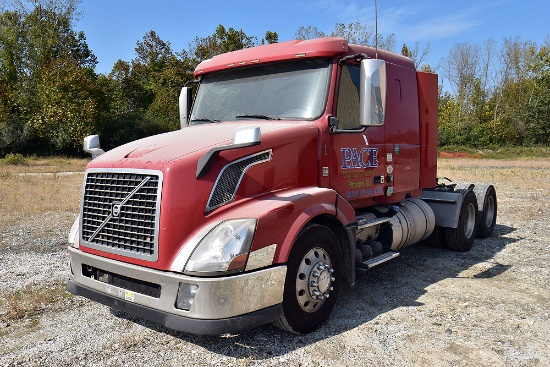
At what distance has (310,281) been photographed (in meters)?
4.24

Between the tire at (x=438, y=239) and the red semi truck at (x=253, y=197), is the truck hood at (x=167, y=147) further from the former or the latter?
the tire at (x=438, y=239)

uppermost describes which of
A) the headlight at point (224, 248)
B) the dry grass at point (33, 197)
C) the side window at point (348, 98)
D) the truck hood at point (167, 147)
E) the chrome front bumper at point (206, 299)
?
the side window at point (348, 98)

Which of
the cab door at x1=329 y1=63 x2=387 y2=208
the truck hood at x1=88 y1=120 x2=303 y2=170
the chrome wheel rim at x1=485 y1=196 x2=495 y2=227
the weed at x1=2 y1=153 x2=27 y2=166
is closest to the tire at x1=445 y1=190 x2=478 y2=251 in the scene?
the chrome wheel rim at x1=485 y1=196 x2=495 y2=227

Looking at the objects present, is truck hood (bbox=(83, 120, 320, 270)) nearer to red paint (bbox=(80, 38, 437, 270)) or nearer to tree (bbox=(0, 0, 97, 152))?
red paint (bbox=(80, 38, 437, 270))

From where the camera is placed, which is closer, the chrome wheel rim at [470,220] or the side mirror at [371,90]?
the side mirror at [371,90]

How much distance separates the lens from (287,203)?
3961 mm

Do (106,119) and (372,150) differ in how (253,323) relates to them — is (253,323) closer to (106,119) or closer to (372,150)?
(372,150)

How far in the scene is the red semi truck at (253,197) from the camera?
3613 millimetres

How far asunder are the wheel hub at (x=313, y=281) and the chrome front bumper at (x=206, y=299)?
1.18 ft

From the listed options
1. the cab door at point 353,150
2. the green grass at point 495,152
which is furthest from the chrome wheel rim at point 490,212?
the green grass at point 495,152

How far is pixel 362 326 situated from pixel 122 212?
2539mm

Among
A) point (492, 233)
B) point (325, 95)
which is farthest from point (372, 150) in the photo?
point (492, 233)

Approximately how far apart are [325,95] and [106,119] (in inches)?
1580

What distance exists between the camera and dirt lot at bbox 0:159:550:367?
3.86 metres
